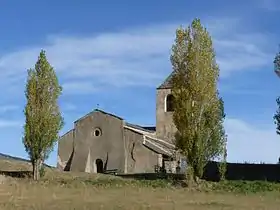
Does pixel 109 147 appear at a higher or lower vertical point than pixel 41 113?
lower

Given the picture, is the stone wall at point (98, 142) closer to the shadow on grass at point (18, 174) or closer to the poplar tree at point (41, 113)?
the shadow on grass at point (18, 174)

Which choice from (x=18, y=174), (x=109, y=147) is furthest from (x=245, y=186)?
(x=109, y=147)

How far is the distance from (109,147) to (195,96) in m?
23.6

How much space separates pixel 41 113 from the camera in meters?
45.1

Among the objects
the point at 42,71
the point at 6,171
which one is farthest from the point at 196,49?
the point at 6,171

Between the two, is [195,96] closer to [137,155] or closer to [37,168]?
[37,168]

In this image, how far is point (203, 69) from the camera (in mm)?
42844

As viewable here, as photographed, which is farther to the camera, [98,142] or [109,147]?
[98,142]

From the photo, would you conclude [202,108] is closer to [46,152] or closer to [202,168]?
[202,168]

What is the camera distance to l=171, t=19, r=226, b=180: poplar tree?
4231 centimetres

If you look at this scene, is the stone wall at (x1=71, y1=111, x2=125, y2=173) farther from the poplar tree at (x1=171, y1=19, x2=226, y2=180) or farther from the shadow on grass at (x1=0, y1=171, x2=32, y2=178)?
the poplar tree at (x1=171, y1=19, x2=226, y2=180)

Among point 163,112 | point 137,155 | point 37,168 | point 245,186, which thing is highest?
point 163,112

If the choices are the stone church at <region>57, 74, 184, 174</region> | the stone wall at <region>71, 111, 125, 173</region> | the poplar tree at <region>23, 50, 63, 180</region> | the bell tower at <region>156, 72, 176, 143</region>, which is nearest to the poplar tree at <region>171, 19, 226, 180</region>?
the poplar tree at <region>23, 50, 63, 180</region>

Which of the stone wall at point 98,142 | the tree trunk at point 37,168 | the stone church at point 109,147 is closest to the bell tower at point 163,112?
the stone church at point 109,147
